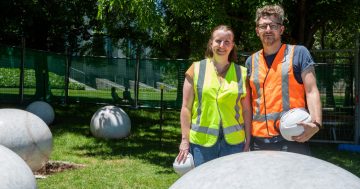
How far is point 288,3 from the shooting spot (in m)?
12.5

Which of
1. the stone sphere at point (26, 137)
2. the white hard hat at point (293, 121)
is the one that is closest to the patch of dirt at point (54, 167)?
the stone sphere at point (26, 137)

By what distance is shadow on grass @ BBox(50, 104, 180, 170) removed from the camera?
1162cm

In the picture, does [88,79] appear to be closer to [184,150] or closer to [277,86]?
[184,150]

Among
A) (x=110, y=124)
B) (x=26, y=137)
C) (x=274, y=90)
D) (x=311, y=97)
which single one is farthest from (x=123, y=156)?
(x=311, y=97)

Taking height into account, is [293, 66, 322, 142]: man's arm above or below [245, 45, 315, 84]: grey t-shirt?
below

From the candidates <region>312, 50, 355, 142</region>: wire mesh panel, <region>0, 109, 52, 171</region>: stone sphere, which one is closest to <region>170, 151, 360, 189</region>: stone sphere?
<region>0, 109, 52, 171</region>: stone sphere

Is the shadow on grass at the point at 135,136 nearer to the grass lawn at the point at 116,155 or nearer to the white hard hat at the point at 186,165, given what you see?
the grass lawn at the point at 116,155

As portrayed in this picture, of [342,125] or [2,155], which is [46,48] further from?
[2,155]

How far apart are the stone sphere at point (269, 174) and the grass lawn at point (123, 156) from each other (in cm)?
533

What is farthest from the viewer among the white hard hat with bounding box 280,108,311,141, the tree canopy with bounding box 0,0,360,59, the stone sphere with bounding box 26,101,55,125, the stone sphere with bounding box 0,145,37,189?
the stone sphere with bounding box 26,101,55,125

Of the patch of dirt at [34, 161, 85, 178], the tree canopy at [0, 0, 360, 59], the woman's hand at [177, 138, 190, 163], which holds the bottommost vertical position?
the patch of dirt at [34, 161, 85, 178]

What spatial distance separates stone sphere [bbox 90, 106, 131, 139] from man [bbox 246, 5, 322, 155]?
31.2ft

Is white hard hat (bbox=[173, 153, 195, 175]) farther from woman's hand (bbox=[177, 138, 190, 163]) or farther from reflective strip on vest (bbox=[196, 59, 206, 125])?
reflective strip on vest (bbox=[196, 59, 206, 125])

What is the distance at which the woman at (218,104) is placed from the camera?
4516 mm
